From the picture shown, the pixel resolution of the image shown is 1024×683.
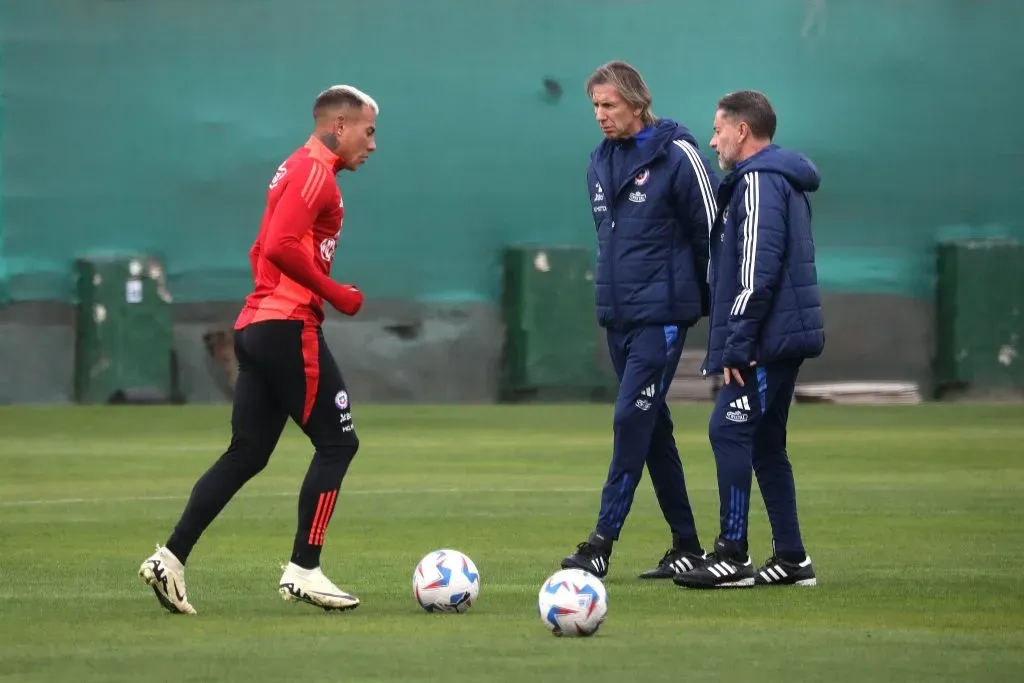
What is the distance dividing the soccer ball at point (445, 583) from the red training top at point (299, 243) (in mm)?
1086

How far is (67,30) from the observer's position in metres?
25.1

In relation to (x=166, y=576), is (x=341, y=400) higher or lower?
higher

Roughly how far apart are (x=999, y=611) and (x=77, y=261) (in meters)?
18.4

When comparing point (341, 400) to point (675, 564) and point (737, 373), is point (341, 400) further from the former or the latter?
point (675, 564)

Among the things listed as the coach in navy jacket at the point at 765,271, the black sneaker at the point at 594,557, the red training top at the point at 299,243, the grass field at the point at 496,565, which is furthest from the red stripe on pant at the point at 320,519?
the coach in navy jacket at the point at 765,271

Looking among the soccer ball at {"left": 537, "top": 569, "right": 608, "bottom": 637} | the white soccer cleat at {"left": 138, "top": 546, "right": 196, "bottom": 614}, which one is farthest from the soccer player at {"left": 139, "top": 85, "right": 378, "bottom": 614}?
the soccer ball at {"left": 537, "top": 569, "right": 608, "bottom": 637}

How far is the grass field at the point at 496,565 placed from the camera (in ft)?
22.2

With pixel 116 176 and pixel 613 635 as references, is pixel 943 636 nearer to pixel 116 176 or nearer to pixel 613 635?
pixel 613 635

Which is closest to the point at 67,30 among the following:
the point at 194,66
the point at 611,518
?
the point at 194,66

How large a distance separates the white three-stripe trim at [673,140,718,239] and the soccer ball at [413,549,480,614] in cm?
206

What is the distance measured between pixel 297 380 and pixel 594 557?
6.04ft

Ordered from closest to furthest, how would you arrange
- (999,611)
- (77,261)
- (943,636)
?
(943,636) → (999,611) → (77,261)

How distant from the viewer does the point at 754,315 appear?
341 inches

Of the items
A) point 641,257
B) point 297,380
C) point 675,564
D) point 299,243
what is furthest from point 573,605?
point 641,257
